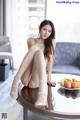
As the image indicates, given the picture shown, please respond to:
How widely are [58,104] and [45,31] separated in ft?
2.07

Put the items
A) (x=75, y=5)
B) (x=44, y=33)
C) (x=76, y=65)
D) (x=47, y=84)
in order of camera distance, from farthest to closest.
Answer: (x=75, y=5), (x=76, y=65), (x=47, y=84), (x=44, y=33)

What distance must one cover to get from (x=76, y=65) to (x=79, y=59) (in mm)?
140

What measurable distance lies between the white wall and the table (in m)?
2.85

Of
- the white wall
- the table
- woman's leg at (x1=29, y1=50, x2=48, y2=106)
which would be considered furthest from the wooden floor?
the white wall

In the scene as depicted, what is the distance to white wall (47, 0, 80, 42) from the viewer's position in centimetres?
519

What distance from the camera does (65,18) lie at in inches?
207

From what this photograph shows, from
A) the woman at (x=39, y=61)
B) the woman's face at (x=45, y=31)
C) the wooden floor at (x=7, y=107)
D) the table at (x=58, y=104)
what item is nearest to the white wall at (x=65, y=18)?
the wooden floor at (x=7, y=107)

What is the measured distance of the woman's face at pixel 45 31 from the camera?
6.82 feet

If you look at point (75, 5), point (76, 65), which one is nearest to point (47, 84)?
point (76, 65)

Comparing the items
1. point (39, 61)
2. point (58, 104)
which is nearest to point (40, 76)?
point (39, 61)

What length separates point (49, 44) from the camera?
7.20ft

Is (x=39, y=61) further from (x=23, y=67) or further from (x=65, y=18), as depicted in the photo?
(x=65, y=18)

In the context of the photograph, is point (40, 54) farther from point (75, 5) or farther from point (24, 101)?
point (75, 5)

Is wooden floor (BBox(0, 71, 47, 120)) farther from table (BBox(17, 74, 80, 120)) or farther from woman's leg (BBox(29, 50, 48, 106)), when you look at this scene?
woman's leg (BBox(29, 50, 48, 106))
